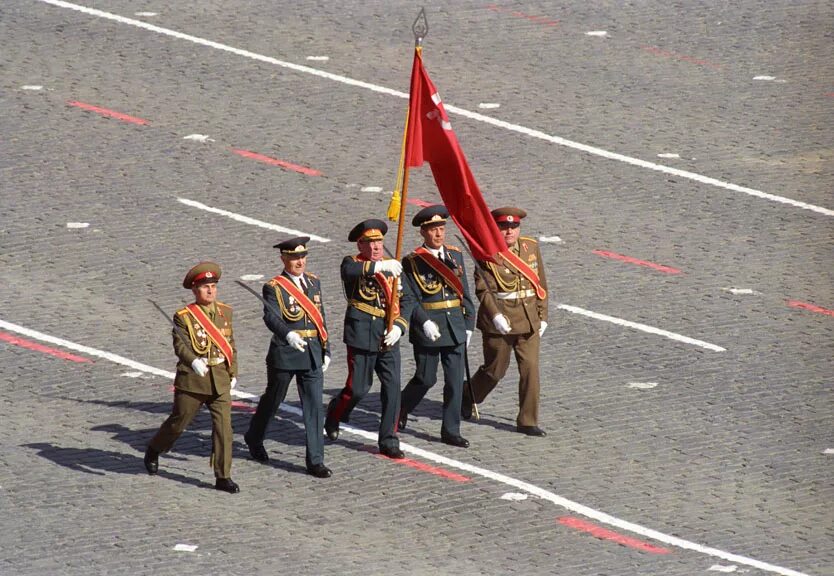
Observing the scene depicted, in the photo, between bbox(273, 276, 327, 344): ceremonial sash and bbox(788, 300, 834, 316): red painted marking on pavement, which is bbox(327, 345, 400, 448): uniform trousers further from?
bbox(788, 300, 834, 316): red painted marking on pavement

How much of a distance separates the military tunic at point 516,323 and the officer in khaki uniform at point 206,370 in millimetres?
2556

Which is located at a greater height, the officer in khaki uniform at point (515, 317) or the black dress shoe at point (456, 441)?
the officer in khaki uniform at point (515, 317)

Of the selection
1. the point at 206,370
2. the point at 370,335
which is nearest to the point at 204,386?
the point at 206,370

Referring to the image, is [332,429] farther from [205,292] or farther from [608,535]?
[608,535]

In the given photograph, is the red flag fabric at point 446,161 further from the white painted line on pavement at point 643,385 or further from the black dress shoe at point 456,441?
the white painted line on pavement at point 643,385

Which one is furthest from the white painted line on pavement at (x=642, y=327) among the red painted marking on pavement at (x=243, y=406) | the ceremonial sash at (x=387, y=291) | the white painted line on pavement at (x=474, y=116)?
the white painted line on pavement at (x=474, y=116)

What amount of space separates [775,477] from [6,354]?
7.03m

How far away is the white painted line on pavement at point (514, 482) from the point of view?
14.3 meters

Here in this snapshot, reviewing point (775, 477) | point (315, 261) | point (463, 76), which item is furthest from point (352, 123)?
point (775, 477)

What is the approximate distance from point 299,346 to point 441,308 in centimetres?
148

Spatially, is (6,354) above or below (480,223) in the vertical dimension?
below

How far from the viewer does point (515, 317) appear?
17031 mm

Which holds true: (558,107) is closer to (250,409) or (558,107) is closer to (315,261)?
(315,261)

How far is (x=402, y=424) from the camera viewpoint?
17016mm
